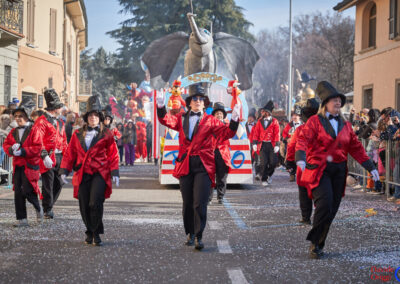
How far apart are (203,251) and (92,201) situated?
1408 millimetres

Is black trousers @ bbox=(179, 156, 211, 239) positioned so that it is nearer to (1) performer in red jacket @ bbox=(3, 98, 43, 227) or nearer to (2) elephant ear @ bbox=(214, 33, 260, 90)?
(1) performer in red jacket @ bbox=(3, 98, 43, 227)

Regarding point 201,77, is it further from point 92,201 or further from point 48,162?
point 92,201

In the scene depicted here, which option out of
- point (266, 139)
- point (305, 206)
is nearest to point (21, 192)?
point (305, 206)

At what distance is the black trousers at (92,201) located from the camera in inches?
294

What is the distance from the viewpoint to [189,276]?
19.2 feet

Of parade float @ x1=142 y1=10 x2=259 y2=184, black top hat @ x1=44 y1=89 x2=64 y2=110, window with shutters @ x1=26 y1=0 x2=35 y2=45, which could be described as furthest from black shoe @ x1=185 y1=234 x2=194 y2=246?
window with shutters @ x1=26 y1=0 x2=35 y2=45

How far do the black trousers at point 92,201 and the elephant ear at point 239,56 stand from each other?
11.2 m

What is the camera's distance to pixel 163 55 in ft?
60.2

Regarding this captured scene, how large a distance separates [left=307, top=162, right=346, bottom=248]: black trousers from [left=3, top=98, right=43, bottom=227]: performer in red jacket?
4.05m

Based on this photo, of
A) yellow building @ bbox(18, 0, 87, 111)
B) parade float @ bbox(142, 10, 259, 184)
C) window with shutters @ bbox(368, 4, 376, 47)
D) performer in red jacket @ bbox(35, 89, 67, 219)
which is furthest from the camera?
window with shutters @ bbox(368, 4, 376, 47)

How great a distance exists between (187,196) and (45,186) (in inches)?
120

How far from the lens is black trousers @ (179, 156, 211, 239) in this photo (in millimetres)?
7301

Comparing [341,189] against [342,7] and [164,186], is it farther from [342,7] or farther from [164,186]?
[342,7]

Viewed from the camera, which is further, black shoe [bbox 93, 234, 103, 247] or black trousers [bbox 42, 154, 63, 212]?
black trousers [bbox 42, 154, 63, 212]
